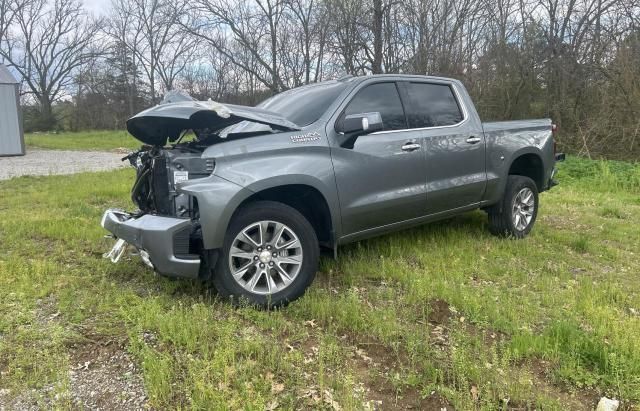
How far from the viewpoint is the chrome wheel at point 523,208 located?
5785 millimetres

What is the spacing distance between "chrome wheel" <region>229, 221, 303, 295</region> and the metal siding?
1843 cm

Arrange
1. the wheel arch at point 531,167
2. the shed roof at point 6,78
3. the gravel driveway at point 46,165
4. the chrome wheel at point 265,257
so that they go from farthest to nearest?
the shed roof at point 6,78, the gravel driveway at point 46,165, the wheel arch at point 531,167, the chrome wheel at point 265,257

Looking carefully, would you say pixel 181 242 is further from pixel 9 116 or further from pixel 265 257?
pixel 9 116

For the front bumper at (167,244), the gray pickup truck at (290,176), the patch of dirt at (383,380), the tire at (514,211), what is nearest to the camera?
the patch of dirt at (383,380)

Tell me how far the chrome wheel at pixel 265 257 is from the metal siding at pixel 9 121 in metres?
18.4

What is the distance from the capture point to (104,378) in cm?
282

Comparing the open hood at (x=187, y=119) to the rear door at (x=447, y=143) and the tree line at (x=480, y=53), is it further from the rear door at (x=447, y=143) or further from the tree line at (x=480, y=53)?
the tree line at (x=480, y=53)

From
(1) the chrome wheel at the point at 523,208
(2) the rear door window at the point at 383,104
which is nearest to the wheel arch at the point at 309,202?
(2) the rear door window at the point at 383,104

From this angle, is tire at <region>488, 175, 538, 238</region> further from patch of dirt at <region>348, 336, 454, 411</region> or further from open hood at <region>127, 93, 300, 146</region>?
patch of dirt at <region>348, 336, 454, 411</region>

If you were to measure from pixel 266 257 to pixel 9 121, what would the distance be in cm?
1857

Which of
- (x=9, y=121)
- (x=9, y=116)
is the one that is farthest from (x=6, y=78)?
(x=9, y=121)

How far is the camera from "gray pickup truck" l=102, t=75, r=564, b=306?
11.5 ft

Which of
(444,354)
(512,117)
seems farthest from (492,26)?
(444,354)

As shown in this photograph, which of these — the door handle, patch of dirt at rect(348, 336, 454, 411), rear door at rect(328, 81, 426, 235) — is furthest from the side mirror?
patch of dirt at rect(348, 336, 454, 411)
